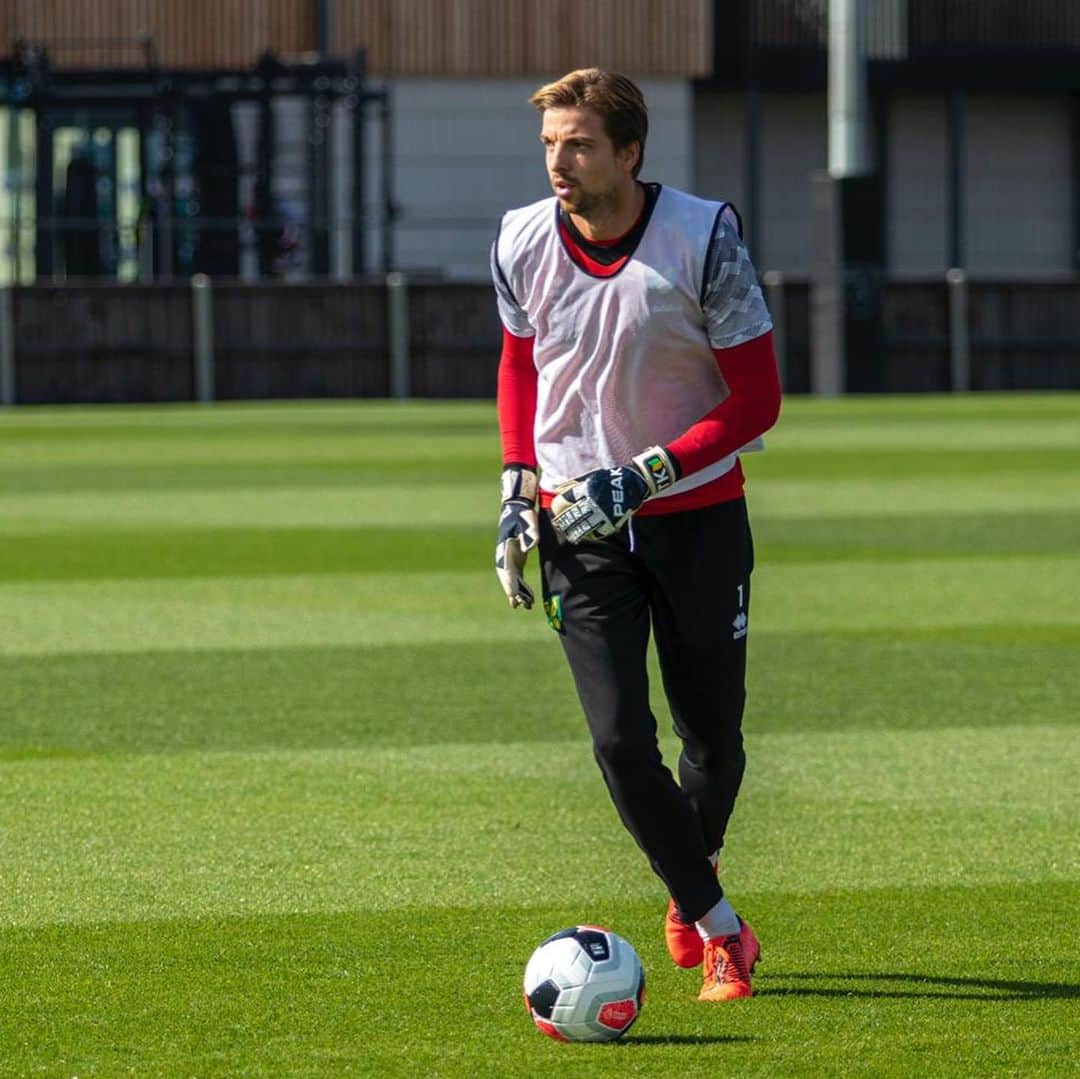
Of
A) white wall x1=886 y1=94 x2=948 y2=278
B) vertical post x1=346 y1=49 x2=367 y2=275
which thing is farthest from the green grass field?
white wall x1=886 y1=94 x2=948 y2=278

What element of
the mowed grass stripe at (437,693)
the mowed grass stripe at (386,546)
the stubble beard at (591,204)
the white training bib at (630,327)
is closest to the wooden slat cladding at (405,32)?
the mowed grass stripe at (386,546)

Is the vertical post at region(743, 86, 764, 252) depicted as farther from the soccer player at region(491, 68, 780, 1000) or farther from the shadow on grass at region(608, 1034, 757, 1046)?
the shadow on grass at region(608, 1034, 757, 1046)

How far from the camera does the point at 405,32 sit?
1673 inches

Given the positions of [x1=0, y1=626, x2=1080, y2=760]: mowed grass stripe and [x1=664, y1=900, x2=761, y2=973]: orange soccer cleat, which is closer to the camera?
[x1=664, y1=900, x2=761, y2=973]: orange soccer cleat

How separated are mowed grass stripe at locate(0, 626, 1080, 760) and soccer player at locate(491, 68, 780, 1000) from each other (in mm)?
3543

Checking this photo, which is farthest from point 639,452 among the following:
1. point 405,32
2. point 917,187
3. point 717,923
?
point 917,187

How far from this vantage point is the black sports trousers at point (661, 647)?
5422mm

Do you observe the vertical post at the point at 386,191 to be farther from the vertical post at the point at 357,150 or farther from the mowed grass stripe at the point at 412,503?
the mowed grass stripe at the point at 412,503

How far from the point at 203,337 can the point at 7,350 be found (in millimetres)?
2513

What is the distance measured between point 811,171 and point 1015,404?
13.0 meters

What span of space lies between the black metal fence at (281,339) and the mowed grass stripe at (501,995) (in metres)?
27.0

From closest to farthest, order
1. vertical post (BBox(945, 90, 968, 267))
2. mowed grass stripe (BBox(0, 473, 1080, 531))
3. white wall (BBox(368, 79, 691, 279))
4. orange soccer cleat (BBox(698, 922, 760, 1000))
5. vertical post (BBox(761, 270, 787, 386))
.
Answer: orange soccer cleat (BBox(698, 922, 760, 1000)), mowed grass stripe (BBox(0, 473, 1080, 531)), vertical post (BBox(761, 270, 787, 386)), white wall (BBox(368, 79, 691, 279)), vertical post (BBox(945, 90, 968, 267))

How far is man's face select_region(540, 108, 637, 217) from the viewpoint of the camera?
5316 mm

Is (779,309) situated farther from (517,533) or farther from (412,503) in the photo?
(517,533)
